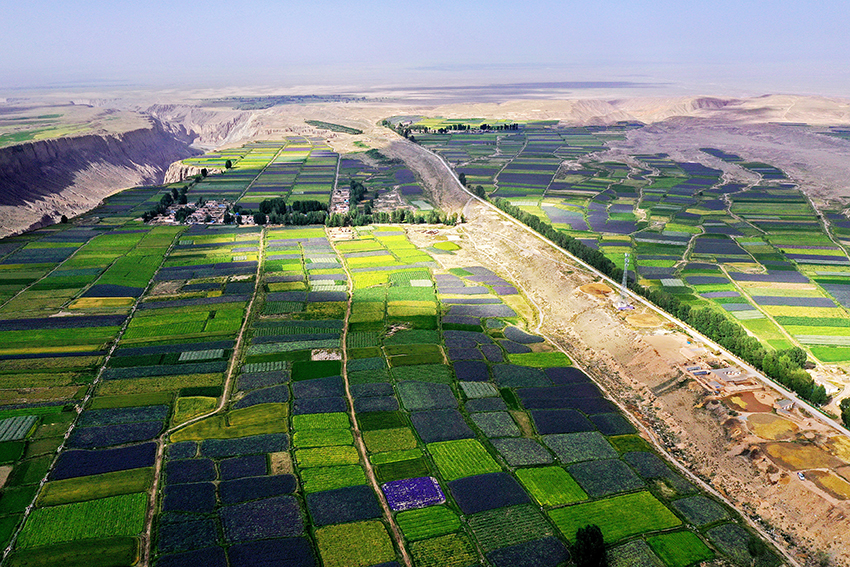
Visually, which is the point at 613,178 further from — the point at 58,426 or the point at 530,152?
the point at 58,426

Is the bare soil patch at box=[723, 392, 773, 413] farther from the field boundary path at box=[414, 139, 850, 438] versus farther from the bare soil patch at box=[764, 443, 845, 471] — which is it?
the bare soil patch at box=[764, 443, 845, 471]

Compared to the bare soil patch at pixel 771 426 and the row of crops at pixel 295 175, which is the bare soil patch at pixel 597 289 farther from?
the row of crops at pixel 295 175

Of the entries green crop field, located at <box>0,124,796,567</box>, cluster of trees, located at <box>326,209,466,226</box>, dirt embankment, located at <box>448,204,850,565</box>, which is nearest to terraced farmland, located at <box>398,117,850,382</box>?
green crop field, located at <box>0,124,796,567</box>

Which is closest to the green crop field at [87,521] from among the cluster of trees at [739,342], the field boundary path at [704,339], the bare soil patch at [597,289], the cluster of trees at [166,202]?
the field boundary path at [704,339]

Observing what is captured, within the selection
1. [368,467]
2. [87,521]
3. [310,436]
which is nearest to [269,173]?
[310,436]

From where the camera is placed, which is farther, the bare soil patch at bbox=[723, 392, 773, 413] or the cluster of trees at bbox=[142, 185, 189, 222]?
the cluster of trees at bbox=[142, 185, 189, 222]
